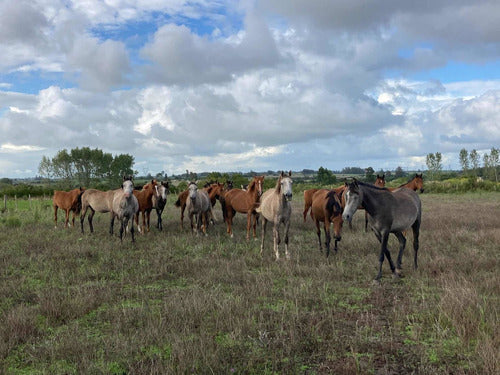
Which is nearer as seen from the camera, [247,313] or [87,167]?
[247,313]

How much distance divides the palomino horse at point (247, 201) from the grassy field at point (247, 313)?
3.31 metres

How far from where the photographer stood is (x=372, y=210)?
8.12m

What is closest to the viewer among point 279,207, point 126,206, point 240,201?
point 279,207

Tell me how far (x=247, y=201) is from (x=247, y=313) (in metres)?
8.79

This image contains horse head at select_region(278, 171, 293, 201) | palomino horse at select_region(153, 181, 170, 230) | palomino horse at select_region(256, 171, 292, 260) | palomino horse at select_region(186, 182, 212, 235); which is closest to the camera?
horse head at select_region(278, 171, 293, 201)

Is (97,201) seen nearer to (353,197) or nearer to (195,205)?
(195,205)

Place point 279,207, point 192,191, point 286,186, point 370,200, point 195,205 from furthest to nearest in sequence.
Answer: point 195,205 → point 192,191 → point 279,207 → point 286,186 → point 370,200

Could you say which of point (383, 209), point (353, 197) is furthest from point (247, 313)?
point (383, 209)

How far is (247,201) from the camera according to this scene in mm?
14352

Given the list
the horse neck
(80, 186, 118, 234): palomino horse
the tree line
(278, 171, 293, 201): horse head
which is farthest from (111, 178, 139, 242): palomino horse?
the tree line

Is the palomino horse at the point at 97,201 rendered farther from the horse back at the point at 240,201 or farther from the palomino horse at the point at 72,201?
the horse back at the point at 240,201

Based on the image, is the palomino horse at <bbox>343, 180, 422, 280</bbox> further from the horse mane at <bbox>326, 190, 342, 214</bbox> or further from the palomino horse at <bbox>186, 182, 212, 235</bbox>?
the palomino horse at <bbox>186, 182, 212, 235</bbox>

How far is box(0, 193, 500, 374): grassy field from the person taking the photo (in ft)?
14.3

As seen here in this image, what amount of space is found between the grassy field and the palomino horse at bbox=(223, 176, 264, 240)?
331cm
